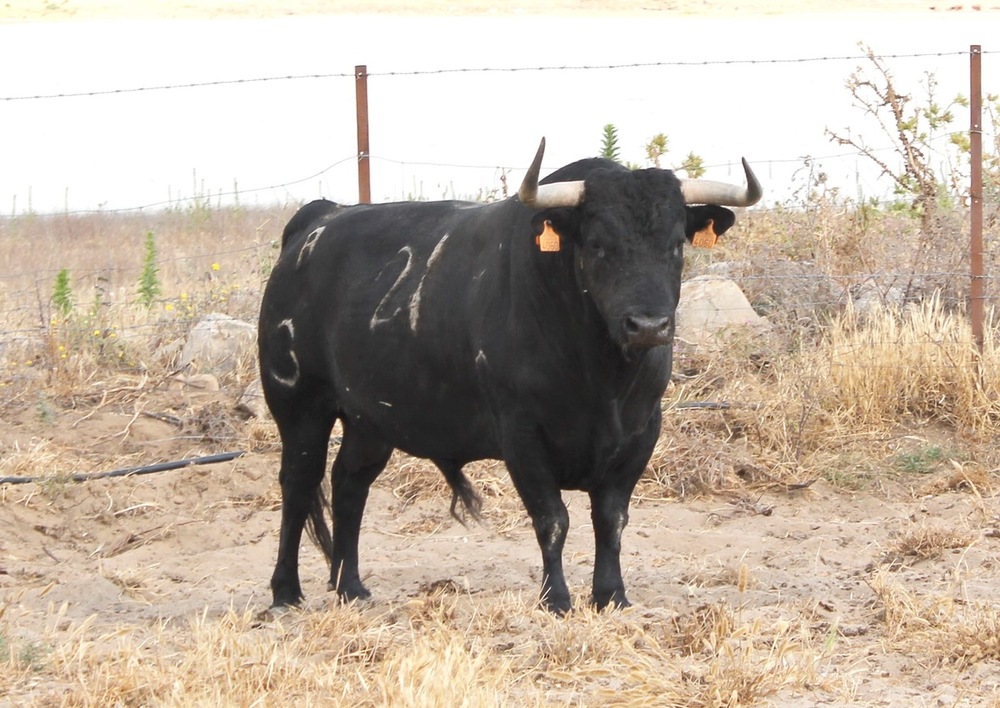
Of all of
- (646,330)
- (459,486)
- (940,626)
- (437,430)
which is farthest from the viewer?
(459,486)

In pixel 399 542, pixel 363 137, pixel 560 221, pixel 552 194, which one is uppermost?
pixel 363 137

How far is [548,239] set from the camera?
5.36m

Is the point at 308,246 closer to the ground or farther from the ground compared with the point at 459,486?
farther from the ground

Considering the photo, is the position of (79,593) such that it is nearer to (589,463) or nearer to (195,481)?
(195,481)

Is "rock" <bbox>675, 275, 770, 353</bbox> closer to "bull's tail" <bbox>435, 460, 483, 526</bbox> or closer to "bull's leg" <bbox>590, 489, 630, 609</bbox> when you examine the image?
"bull's tail" <bbox>435, 460, 483, 526</bbox>

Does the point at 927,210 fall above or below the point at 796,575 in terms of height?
above

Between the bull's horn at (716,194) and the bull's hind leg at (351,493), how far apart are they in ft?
6.49

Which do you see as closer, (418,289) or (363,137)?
(418,289)

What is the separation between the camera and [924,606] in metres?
5.41

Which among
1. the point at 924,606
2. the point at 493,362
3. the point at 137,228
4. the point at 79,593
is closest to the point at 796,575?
the point at 924,606

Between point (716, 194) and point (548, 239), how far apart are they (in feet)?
2.37

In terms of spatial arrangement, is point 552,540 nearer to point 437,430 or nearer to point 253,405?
point 437,430

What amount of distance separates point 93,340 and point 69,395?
654 mm

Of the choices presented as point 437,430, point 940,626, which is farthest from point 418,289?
point 940,626
